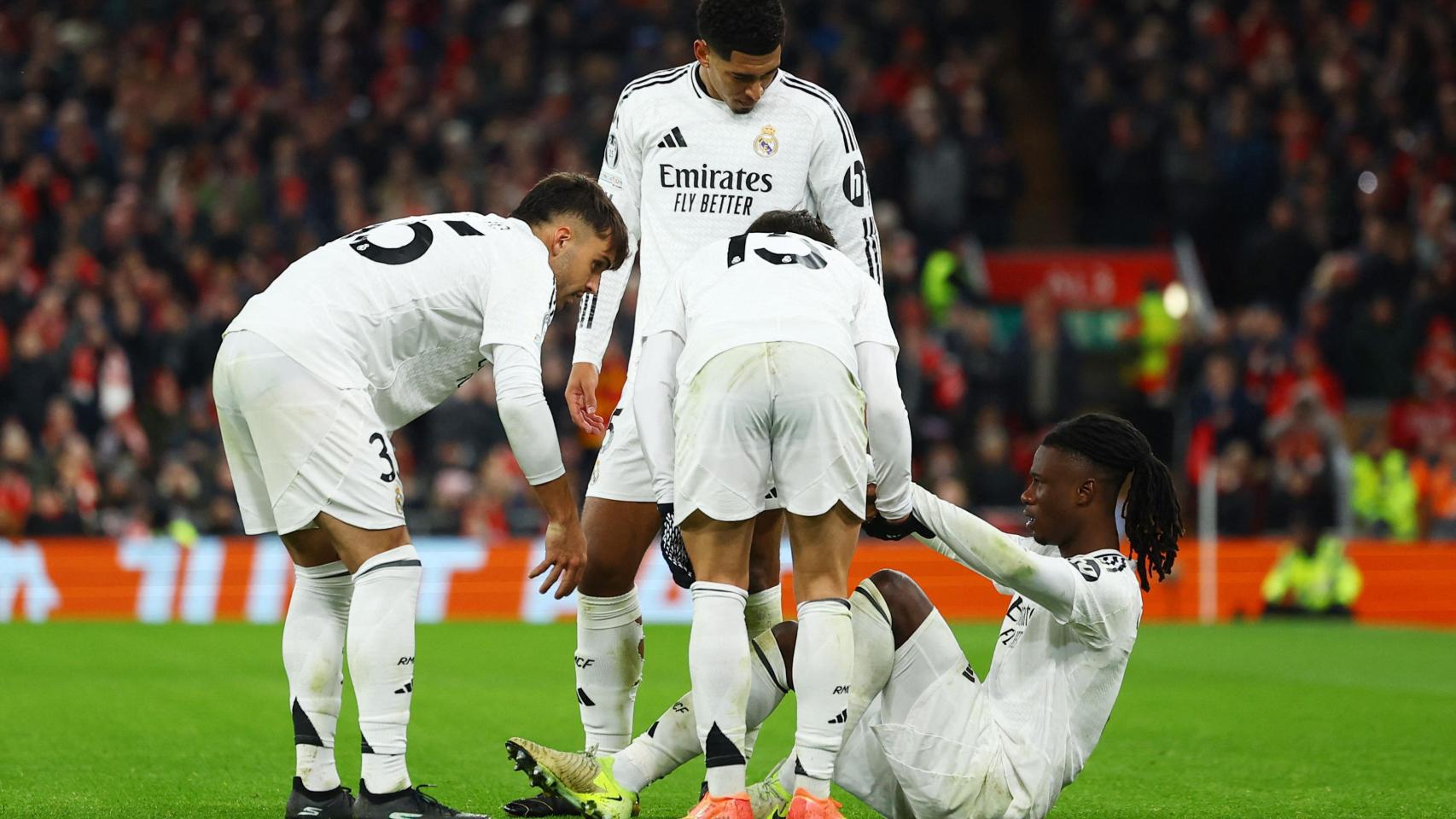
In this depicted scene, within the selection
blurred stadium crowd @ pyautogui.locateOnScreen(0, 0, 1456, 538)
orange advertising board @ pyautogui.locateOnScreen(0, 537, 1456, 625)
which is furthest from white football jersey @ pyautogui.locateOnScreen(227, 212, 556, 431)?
blurred stadium crowd @ pyautogui.locateOnScreen(0, 0, 1456, 538)

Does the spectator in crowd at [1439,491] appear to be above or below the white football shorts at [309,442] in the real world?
below

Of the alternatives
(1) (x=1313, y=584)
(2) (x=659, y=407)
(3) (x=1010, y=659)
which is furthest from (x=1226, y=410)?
(2) (x=659, y=407)

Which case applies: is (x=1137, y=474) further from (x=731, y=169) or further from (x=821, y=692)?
(x=731, y=169)

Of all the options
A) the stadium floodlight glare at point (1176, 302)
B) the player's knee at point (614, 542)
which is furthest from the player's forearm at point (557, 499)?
the stadium floodlight glare at point (1176, 302)

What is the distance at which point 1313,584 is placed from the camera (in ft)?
51.5

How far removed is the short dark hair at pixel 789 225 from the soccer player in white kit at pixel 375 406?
1.72 feet

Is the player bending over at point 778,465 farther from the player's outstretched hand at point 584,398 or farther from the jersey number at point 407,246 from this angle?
the player's outstretched hand at point 584,398

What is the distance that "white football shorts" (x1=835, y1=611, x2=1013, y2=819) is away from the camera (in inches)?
190

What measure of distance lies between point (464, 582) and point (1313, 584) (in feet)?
24.4

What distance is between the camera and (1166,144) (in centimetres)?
1898

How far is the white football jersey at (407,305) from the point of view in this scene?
202 inches

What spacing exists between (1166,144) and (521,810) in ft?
49.6

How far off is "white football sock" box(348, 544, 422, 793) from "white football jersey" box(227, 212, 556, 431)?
591mm

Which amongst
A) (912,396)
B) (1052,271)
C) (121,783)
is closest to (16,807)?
(121,783)
